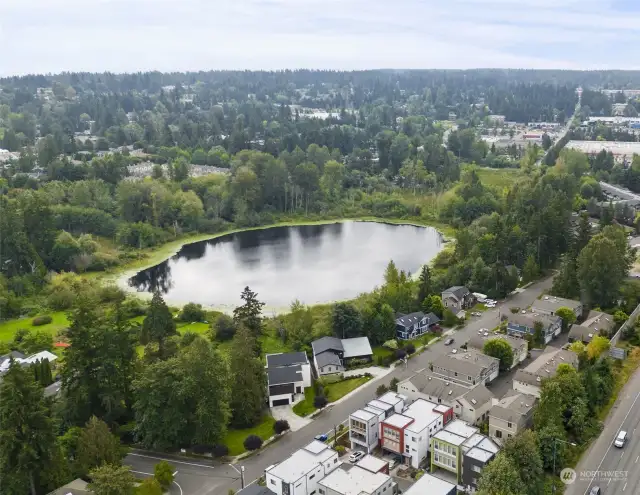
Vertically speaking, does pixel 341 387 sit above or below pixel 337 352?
below

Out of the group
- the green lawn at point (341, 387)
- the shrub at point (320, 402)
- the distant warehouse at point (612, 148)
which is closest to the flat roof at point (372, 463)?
the shrub at point (320, 402)

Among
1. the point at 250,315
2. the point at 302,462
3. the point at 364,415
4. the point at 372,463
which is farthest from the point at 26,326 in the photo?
A: the point at 372,463

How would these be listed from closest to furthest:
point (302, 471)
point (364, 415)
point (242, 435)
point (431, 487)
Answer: point (431, 487) → point (302, 471) → point (364, 415) → point (242, 435)

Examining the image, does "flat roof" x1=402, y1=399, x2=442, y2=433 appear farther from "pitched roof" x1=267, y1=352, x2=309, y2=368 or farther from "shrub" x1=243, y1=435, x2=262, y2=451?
"pitched roof" x1=267, y1=352, x2=309, y2=368

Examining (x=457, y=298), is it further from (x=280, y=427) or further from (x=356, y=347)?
(x=280, y=427)

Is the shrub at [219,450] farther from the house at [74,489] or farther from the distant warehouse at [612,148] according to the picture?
the distant warehouse at [612,148]

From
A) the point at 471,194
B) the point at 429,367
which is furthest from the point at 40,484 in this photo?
the point at 471,194

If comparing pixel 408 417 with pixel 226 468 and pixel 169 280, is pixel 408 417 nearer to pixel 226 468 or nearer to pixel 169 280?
pixel 226 468
